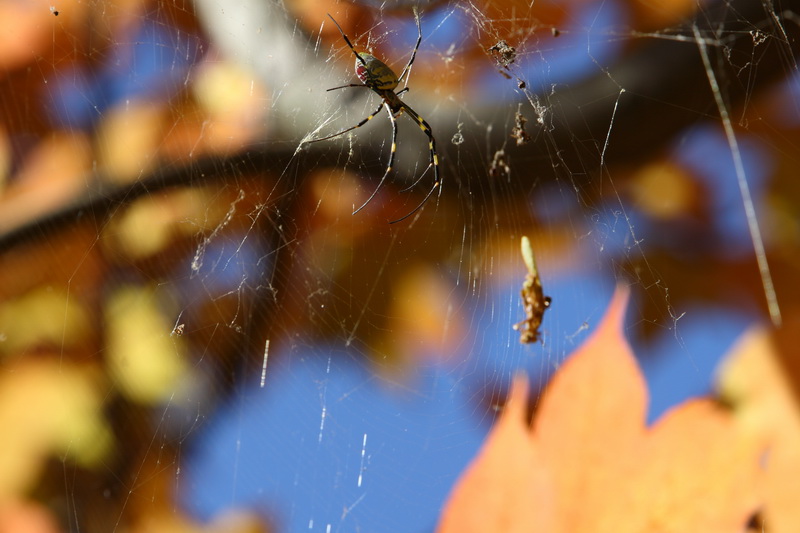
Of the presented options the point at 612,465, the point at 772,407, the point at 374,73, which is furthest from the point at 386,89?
the point at 772,407

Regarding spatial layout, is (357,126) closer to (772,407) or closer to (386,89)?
(386,89)

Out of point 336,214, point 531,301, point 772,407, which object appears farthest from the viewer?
point 336,214

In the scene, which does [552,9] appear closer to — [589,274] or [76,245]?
[589,274]

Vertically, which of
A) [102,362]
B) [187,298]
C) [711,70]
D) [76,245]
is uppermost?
[711,70]

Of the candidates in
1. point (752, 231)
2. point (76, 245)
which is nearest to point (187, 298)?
point (76, 245)

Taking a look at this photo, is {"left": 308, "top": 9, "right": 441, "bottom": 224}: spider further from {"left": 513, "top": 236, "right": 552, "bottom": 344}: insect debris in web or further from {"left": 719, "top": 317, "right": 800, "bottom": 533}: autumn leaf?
{"left": 719, "top": 317, "right": 800, "bottom": 533}: autumn leaf

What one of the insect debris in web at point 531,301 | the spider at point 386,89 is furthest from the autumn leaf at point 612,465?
the spider at point 386,89
